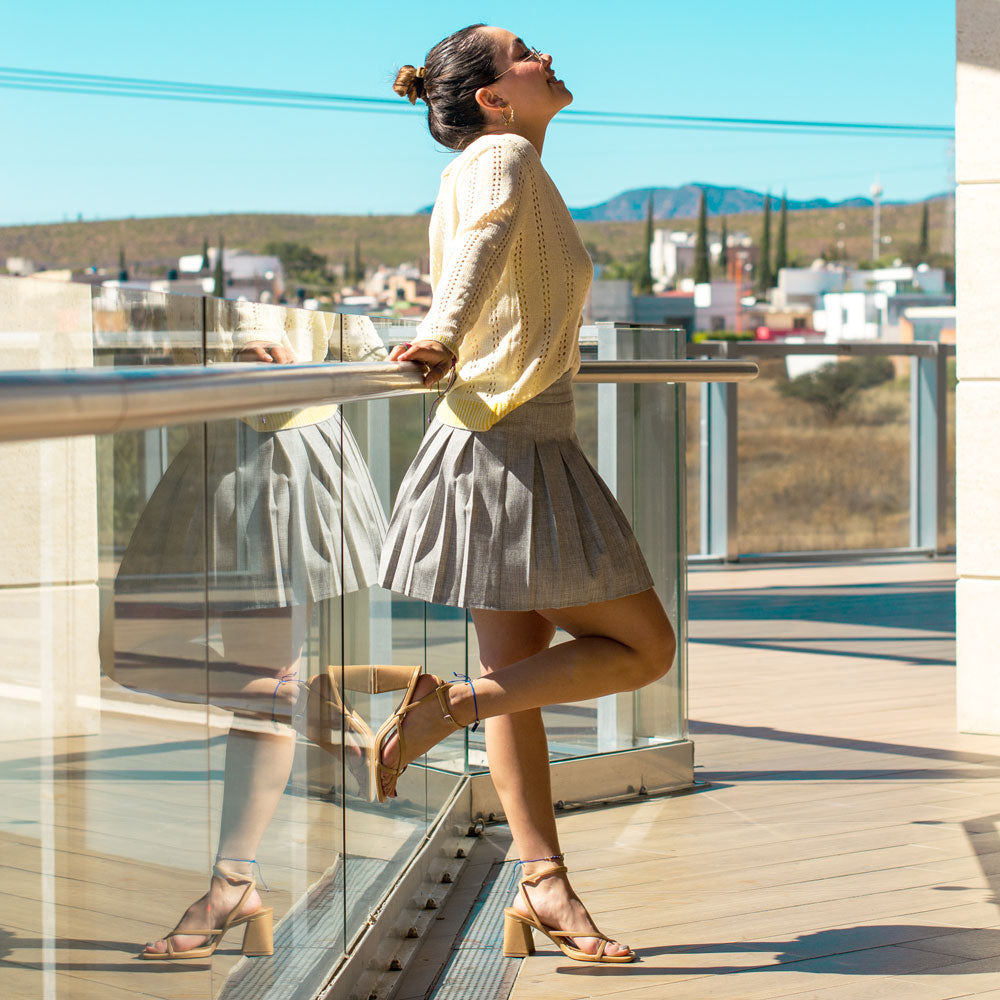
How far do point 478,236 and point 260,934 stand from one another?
0.92 m

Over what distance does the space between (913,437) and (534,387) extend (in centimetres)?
591

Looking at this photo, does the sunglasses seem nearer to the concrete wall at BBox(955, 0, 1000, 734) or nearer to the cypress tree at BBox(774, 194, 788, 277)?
the concrete wall at BBox(955, 0, 1000, 734)

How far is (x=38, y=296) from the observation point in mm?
902

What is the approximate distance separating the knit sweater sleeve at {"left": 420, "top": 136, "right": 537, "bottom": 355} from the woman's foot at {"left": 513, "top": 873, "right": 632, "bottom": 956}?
0.81m

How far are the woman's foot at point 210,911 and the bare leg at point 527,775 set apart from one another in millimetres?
713

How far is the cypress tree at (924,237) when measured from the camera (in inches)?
3100

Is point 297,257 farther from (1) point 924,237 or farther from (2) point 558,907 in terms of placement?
(2) point 558,907

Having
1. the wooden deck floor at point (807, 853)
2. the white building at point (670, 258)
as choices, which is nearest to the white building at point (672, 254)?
the white building at point (670, 258)

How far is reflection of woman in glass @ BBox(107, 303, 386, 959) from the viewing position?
3.44ft

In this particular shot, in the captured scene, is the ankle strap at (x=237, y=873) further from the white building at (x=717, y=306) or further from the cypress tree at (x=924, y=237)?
the cypress tree at (x=924, y=237)

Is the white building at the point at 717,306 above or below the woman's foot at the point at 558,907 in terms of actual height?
above

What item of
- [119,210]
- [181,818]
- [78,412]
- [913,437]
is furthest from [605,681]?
[119,210]

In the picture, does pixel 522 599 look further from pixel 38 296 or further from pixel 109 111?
pixel 109 111

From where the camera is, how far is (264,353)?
1.35 m
